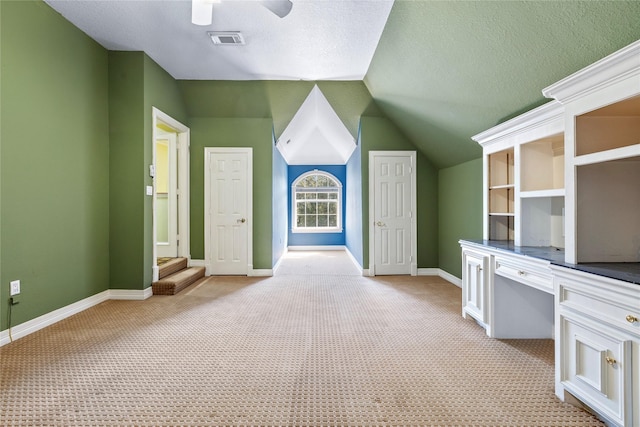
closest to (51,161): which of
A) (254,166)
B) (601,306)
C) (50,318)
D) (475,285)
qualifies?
(50,318)

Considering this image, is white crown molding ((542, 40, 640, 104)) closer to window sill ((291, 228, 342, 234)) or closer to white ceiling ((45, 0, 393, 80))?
white ceiling ((45, 0, 393, 80))

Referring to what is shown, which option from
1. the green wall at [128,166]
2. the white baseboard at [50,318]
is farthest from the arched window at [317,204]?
the white baseboard at [50,318]

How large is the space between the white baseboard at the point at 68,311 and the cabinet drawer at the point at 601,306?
13.2 ft

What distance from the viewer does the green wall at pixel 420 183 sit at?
517 centimetres

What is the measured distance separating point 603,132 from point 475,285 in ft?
5.24

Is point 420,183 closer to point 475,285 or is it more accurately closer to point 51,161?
point 475,285

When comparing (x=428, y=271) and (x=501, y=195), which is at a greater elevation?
(x=501, y=195)

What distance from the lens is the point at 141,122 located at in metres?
3.79

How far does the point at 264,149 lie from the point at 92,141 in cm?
238

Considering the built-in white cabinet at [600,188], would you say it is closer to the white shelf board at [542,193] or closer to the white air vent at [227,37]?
the white shelf board at [542,193]

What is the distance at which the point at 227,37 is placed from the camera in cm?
338

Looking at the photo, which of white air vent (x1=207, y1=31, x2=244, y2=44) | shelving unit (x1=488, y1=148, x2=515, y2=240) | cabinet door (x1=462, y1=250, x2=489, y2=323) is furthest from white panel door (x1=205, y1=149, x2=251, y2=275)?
shelving unit (x1=488, y1=148, x2=515, y2=240)

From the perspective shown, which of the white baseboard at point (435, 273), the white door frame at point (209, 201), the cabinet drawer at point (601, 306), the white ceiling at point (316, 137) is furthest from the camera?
the white ceiling at point (316, 137)

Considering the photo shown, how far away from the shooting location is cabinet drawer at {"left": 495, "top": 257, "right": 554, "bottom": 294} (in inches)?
80.4
